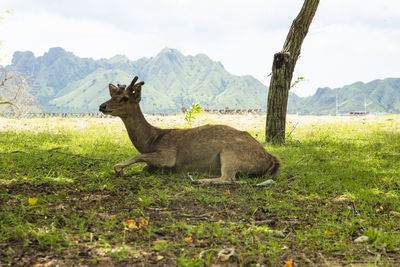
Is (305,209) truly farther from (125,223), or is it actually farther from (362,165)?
(362,165)

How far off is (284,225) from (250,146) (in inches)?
82.8

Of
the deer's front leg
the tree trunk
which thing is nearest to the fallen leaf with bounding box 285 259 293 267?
the deer's front leg

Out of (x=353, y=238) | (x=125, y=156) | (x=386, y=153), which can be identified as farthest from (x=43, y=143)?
(x=386, y=153)

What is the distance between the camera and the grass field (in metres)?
3.03

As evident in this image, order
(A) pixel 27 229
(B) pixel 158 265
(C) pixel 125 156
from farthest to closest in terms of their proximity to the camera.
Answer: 1. (C) pixel 125 156
2. (A) pixel 27 229
3. (B) pixel 158 265

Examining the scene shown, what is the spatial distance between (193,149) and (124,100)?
142 cm

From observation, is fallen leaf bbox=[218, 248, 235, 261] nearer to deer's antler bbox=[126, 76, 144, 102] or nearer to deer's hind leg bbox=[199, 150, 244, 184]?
deer's hind leg bbox=[199, 150, 244, 184]

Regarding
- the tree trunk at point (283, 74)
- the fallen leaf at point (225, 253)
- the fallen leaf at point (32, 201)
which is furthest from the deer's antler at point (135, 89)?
the tree trunk at point (283, 74)

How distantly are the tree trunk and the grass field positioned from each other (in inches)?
88.0

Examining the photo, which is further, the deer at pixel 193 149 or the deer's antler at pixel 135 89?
the deer's antler at pixel 135 89

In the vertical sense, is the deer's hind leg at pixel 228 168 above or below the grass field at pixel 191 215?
above

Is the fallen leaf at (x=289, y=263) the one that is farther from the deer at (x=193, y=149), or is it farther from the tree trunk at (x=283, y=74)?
the tree trunk at (x=283, y=74)

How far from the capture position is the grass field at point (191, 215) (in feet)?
9.94

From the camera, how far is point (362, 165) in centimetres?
709
